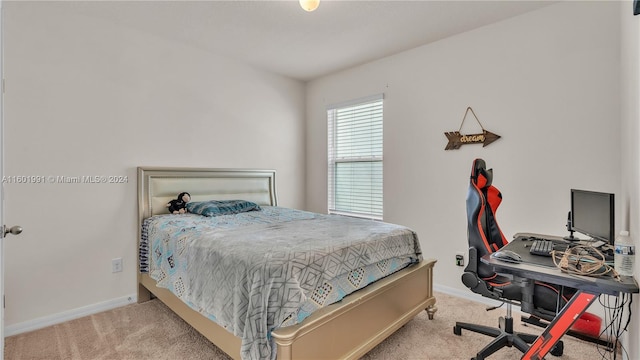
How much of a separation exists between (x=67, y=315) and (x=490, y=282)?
3281 millimetres

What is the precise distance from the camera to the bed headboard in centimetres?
290

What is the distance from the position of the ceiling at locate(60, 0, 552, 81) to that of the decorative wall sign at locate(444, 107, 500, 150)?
873 millimetres

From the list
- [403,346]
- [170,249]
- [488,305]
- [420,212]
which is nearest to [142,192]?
[170,249]

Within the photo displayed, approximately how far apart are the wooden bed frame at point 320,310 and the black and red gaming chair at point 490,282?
42 centimetres

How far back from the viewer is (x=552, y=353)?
2.02 metres

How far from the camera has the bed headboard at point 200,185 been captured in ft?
9.53

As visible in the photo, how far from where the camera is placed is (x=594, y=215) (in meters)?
1.87

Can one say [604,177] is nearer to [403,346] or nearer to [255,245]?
[403,346]

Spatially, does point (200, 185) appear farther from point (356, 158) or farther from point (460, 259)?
point (460, 259)

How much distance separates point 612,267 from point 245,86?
3650 millimetres

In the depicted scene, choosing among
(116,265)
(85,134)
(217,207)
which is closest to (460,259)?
(217,207)

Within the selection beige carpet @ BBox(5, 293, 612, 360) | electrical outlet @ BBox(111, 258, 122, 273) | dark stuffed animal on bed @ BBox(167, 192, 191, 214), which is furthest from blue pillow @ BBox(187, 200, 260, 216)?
beige carpet @ BBox(5, 293, 612, 360)

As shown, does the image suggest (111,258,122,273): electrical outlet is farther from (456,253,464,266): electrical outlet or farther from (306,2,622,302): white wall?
(456,253,464,266): electrical outlet

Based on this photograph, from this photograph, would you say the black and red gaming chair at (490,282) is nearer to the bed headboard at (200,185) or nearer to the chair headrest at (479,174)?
the chair headrest at (479,174)
